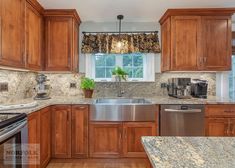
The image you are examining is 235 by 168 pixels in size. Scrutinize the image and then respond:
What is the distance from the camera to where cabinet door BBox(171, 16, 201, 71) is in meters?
3.23

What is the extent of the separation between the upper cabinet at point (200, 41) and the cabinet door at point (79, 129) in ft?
4.99

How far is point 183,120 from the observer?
2.88m

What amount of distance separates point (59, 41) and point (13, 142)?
200 cm

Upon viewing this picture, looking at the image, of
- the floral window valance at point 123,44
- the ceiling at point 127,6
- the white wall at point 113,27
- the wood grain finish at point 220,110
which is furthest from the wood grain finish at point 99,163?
the ceiling at point 127,6

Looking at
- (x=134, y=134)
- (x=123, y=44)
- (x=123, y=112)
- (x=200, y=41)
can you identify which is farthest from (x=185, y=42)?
(x=134, y=134)

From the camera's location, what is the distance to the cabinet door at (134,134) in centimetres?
293

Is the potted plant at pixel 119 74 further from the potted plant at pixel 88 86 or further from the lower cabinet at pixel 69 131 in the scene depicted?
the lower cabinet at pixel 69 131

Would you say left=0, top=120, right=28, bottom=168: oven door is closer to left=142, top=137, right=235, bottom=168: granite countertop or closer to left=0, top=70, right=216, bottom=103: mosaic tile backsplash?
left=142, top=137, right=235, bottom=168: granite countertop

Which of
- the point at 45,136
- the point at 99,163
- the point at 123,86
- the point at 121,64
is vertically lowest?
the point at 99,163

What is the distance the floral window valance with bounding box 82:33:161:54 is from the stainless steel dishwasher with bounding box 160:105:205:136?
118 centimetres

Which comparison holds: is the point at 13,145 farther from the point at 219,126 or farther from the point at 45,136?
the point at 219,126

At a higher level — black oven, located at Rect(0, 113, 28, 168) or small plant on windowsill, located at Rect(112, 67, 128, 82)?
small plant on windowsill, located at Rect(112, 67, 128, 82)

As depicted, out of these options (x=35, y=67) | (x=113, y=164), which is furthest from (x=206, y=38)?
(x=35, y=67)

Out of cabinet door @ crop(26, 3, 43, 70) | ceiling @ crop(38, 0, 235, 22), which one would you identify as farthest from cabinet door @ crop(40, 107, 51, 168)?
ceiling @ crop(38, 0, 235, 22)
